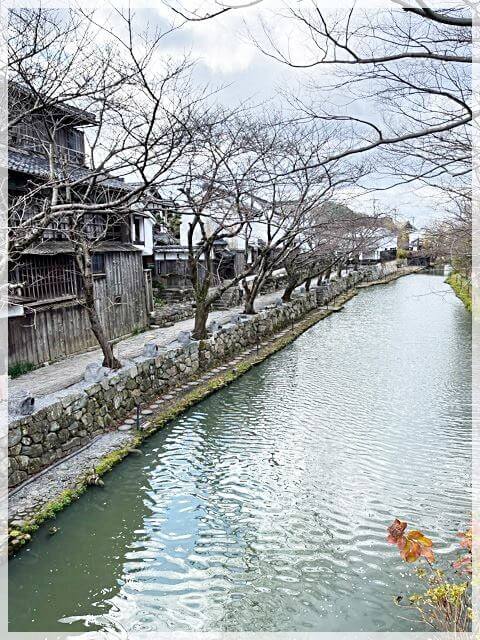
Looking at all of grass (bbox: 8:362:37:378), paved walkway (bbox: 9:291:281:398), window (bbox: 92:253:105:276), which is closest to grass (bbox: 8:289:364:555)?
paved walkway (bbox: 9:291:281:398)

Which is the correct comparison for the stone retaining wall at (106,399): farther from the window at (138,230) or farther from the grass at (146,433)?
the window at (138,230)

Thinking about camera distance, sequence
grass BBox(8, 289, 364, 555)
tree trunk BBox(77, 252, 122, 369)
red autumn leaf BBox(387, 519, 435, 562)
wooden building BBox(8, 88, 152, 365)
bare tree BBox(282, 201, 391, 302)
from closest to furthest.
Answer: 1. red autumn leaf BBox(387, 519, 435, 562)
2. grass BBox(8, 289, 364, 555)
3. tree trunk BBox(77, 252, 122, 369)
4. wooden building BBox(8, 88, 152, 365)
5. bare tree BBox(282, 201, 391, 302)

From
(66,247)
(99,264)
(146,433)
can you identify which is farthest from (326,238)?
(146,433)

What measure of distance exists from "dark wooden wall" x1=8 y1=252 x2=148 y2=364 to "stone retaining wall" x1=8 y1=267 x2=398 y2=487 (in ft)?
7.23

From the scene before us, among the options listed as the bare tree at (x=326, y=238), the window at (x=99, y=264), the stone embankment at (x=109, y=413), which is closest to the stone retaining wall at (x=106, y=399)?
the stone embankment at (x=109, y=413)

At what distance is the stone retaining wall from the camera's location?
22.9ft

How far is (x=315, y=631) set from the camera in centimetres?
443

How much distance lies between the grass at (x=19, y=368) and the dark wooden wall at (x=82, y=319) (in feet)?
0.39

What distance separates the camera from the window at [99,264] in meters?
15.3

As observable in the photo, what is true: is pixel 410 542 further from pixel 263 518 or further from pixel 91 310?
pixel 91 310

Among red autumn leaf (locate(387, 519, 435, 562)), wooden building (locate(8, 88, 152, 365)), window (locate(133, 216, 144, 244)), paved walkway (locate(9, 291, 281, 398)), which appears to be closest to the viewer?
red autumn leaf (locate(387, 519, 435, 562))

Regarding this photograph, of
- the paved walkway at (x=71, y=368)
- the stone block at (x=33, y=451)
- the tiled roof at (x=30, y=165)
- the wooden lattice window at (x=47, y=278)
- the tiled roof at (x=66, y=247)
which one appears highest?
the tiled roof at (x=30, y=165)

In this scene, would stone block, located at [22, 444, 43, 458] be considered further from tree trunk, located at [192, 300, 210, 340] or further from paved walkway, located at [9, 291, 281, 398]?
tree trunk, located at [192, 300, 210, 340]

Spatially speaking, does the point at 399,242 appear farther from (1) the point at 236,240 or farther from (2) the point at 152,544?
(2) the point at 152,544
